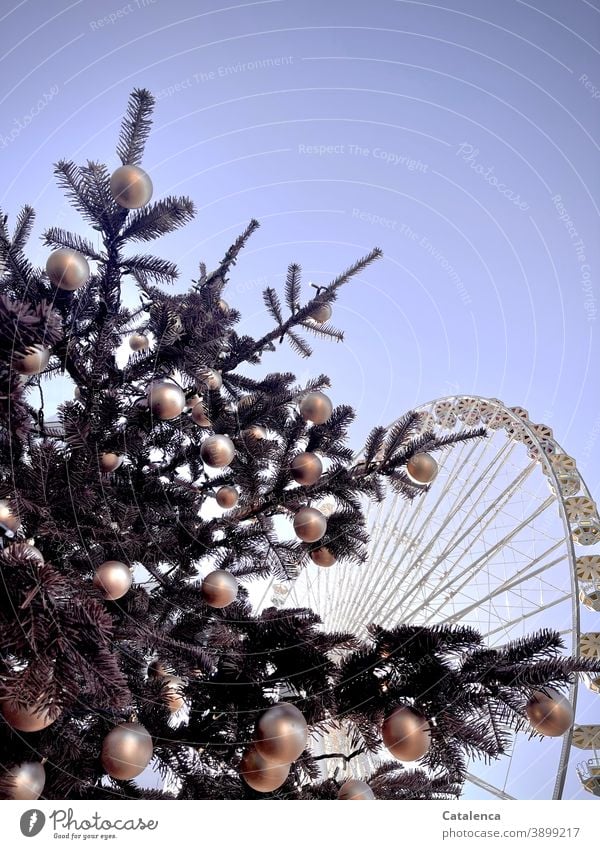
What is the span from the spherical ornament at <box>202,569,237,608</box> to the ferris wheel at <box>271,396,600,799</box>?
119 centimetres

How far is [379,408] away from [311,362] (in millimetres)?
375

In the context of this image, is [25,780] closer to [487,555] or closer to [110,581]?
[110,581]

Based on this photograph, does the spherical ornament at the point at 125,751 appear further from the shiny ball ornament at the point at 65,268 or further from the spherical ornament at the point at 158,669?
the shiny ball ornament at the point at 65,268

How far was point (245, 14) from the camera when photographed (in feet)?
4.39

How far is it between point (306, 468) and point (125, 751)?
436 millimetres

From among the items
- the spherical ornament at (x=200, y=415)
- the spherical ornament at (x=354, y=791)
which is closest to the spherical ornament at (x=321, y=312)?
the spherical ornament at (x=200, y=415)

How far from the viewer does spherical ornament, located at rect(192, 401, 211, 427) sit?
948mm

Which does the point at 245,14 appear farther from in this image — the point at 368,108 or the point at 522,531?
the point at 522,531

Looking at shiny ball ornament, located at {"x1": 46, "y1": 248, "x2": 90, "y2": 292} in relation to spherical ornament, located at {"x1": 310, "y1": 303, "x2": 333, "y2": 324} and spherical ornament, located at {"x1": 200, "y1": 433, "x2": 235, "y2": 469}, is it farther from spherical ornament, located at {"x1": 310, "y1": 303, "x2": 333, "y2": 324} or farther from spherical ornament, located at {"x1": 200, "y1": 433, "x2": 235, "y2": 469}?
spherical ornament, located at {"x1": 310, "y1": 303, "x2": 333, "y2": 324}

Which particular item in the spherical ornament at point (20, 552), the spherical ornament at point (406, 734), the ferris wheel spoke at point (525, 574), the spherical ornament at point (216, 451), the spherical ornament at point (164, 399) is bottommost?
the spherical ornament at point (406, 734)

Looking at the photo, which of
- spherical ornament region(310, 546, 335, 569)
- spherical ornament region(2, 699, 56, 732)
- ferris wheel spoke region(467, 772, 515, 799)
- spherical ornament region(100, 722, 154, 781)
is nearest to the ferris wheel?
ferris wheel spoke region(467, 772, 515, 799)

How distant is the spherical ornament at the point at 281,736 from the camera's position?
23.1 inches

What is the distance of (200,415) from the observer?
0.95 meters
